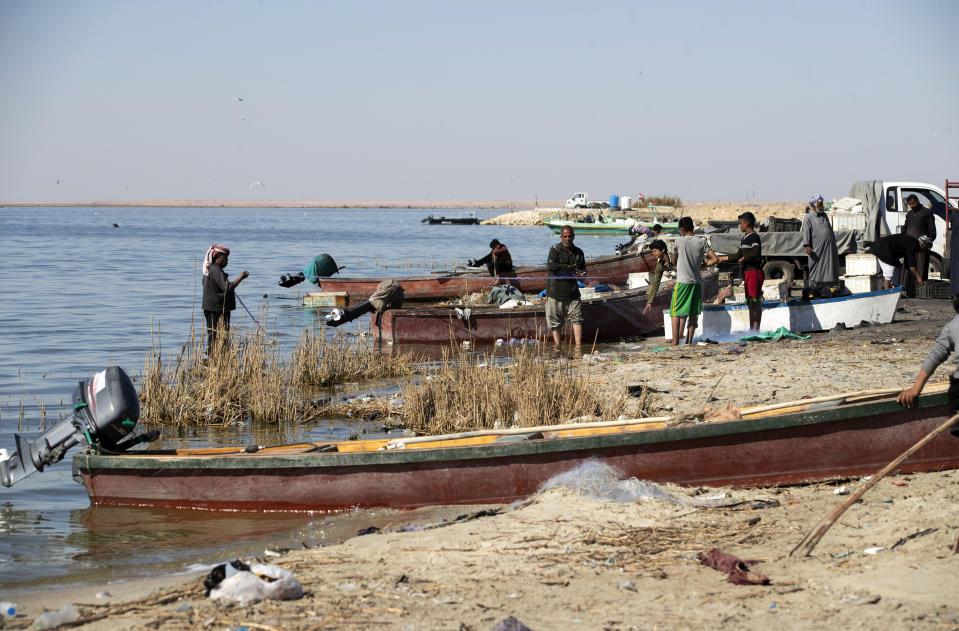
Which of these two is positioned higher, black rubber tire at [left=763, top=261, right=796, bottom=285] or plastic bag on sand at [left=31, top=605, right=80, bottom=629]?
black rubber tire at [left=763, top=261, right=796, bottom=285]

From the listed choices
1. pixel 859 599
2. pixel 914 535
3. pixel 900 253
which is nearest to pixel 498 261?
pixel 900 253

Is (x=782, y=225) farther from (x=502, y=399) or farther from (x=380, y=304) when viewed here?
(x=502, y=399)

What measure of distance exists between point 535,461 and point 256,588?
245 cm

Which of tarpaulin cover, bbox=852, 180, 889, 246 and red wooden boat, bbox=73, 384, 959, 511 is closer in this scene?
red wooden boat, bbox=73, 384, 959, 511

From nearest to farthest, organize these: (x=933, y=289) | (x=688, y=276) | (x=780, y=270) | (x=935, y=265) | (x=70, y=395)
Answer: (x=688, y=276)
(x=70, y=395)
(x=933, y=289)
(x=935, y=265)
(x=780, y=270)

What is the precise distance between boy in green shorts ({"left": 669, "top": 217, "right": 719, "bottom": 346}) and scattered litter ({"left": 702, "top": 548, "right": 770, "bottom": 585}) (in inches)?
264

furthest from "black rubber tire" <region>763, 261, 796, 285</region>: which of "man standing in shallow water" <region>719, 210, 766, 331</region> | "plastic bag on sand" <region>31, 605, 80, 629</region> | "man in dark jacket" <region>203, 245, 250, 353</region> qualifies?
"plastic bag on sand" <region>31, 605, 80, 629</region>

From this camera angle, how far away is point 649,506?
6.06 metres

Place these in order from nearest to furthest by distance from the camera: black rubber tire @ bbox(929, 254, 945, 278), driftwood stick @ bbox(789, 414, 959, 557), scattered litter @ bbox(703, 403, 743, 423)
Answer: driftwood stick @ bbox(789, 414, 959, 557)
scattered litter @ bbox(703, 403, 743, 423)
black rubber tire @ bbox(929, 254, 945, 278)

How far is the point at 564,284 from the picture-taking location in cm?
1238

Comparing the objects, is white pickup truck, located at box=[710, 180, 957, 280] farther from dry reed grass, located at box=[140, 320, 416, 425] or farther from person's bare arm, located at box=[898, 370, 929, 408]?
person's bare arm, located at box=[898, 370, 929, 408]

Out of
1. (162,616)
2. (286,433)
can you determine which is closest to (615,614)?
(162,616)

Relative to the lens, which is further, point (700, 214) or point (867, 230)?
point (700, 214)

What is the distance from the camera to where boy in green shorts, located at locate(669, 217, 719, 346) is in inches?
449
